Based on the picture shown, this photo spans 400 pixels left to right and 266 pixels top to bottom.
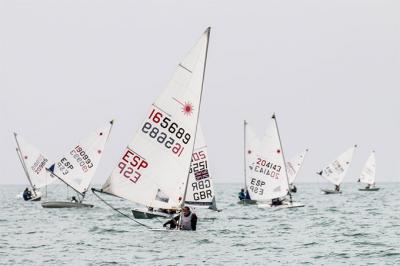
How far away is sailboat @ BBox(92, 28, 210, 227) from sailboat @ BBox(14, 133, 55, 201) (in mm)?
38829

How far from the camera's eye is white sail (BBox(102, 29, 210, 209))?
26859mm

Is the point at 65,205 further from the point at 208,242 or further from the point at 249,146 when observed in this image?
the point at 208,242

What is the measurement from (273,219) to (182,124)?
18.1 meters

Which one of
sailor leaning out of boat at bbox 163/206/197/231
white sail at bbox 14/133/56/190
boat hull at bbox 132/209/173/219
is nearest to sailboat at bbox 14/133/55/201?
white sail at bbox 14/133/56/190

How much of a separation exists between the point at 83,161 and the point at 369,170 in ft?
193

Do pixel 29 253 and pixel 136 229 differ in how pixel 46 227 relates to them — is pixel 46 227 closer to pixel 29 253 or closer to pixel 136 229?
pixel 136 229

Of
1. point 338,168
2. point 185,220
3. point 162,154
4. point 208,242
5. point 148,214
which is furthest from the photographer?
Answer: point 338,168

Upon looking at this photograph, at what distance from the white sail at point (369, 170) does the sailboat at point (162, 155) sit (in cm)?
7749

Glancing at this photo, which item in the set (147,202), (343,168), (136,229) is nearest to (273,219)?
(136,229)

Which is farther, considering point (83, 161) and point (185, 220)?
point (83, 161)

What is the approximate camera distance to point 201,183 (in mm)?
39688

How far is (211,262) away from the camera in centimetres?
2433

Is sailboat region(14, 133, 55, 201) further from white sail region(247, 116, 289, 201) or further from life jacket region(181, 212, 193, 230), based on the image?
life jacket region(181, 212, 193, 230)

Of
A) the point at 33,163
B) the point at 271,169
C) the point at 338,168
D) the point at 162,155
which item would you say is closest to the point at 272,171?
the point at 271,169
